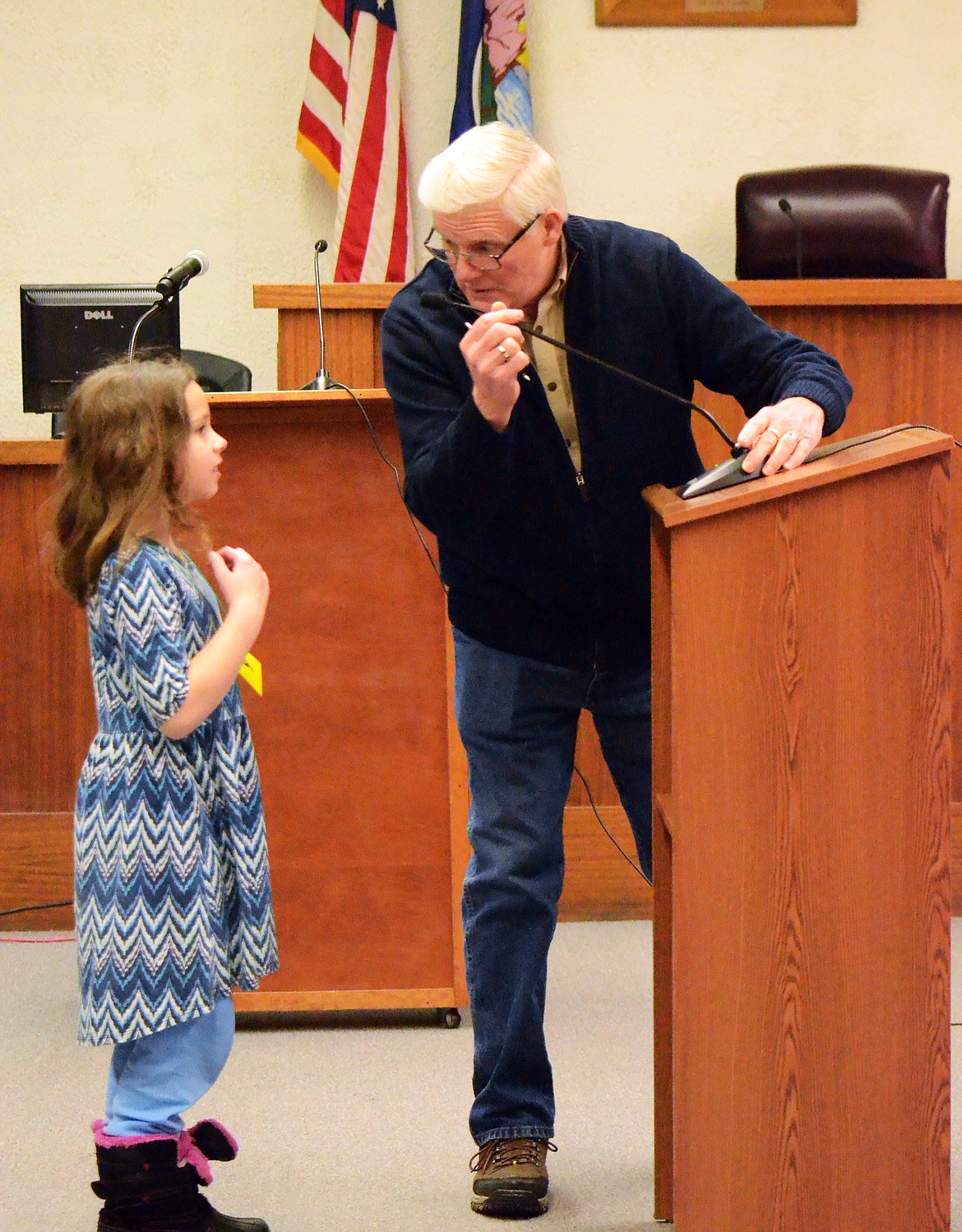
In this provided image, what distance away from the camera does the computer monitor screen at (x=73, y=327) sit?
9.70 feet

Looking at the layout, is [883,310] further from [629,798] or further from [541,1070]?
[541,1070]

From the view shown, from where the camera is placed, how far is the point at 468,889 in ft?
6.01

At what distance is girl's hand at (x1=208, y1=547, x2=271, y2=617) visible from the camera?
1.60 meters

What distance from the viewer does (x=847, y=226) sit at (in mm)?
3213

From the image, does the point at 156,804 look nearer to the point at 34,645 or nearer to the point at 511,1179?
the point at 511,1179

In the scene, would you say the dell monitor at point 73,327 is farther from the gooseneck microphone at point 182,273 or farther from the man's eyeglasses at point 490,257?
the man's eyeglasses at point 490,257

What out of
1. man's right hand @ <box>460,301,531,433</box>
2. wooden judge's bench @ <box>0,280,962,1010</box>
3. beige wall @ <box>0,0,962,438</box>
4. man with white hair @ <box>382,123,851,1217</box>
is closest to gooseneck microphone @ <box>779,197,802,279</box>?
beige wall @ <box>0,0,962,438</box>

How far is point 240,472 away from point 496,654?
0.83 metres

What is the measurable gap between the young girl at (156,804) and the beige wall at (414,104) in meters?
2.40

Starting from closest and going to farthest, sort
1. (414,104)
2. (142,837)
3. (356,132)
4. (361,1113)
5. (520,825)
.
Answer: (142,837) → (520,825) → (361,1113) → (356,132) → (414,104)

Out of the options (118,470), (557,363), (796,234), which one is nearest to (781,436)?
(557,363)

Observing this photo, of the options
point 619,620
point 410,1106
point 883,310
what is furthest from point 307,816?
point 883,310

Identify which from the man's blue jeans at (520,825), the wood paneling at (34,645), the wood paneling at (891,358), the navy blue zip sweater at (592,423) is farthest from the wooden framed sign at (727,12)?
the man's blue jeans at (520,825)

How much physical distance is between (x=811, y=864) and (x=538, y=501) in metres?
0.57
